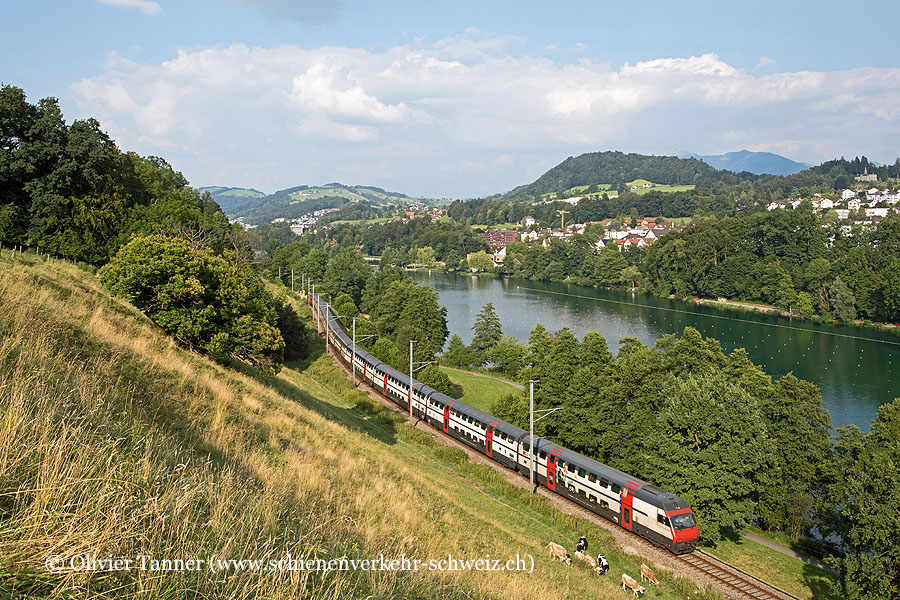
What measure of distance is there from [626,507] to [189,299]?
21.3 meters

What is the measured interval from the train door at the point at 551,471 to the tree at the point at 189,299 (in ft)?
45.1

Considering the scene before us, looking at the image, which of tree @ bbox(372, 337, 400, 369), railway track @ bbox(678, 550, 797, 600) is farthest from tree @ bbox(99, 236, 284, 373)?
railway track @ bbox(678, 550, 797, 600)

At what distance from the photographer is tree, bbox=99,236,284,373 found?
81.5 feet

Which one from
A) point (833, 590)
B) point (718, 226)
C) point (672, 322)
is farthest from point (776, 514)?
point (718, 226)

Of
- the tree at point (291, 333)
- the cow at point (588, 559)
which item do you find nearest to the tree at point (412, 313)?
the tree at point (291, 333)

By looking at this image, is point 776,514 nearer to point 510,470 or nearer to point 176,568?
point 510,470

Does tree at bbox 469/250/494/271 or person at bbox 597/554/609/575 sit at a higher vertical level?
tree at bbox 469/250/494/271

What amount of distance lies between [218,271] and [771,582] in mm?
28459

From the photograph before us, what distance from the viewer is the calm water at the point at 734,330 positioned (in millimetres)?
51156

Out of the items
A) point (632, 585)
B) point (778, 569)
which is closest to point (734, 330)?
point (778, 569)

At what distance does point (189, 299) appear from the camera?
87.2ft

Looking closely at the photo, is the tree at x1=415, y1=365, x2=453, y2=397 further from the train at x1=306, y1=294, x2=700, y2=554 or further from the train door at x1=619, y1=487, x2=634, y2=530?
the train door at x1=619, y1=487, x2=634, y2=530

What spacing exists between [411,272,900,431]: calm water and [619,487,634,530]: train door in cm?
2868

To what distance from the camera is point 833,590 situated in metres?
20.4
